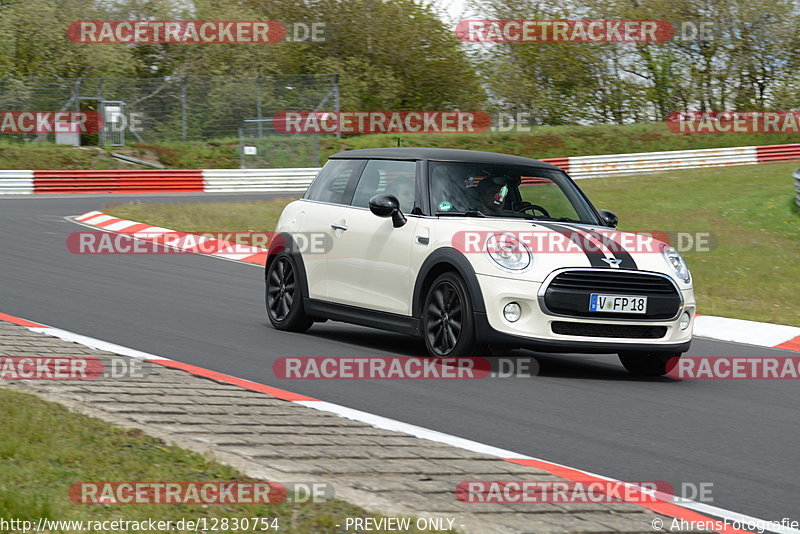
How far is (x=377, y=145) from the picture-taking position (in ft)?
143

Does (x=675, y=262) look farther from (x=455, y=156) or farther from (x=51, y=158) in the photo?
(x=51, y=158)

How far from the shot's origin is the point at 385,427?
243 inches

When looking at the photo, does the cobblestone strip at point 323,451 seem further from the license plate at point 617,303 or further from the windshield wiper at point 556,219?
the windshield wiper at point 556,219

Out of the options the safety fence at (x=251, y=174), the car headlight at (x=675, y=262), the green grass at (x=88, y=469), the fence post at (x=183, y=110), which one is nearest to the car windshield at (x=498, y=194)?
Result: the car headlight at (x=675, y=262)

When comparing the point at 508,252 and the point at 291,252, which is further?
the point at 291,252

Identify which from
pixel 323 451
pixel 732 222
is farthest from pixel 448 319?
pixel 732 222

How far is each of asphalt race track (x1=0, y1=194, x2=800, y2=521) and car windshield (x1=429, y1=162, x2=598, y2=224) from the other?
1.22 metres

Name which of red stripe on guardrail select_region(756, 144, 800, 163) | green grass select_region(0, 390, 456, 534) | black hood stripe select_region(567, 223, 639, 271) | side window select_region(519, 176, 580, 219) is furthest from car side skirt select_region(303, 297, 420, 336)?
red stripe on guardrail select_region(756, 144, 800, 163)

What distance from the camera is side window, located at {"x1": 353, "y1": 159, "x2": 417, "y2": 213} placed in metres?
9.33

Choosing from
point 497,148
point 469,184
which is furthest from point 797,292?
point 497,148

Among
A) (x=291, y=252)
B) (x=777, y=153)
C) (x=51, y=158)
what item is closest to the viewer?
(x=291, y=252)

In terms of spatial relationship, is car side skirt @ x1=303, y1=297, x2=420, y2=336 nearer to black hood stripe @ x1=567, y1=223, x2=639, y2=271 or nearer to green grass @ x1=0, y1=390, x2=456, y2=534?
black hood stripe @ x1=567, y1=223, x2=639, y2=271

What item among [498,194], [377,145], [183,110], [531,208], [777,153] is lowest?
[531,208]

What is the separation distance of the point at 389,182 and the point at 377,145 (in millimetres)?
34242
